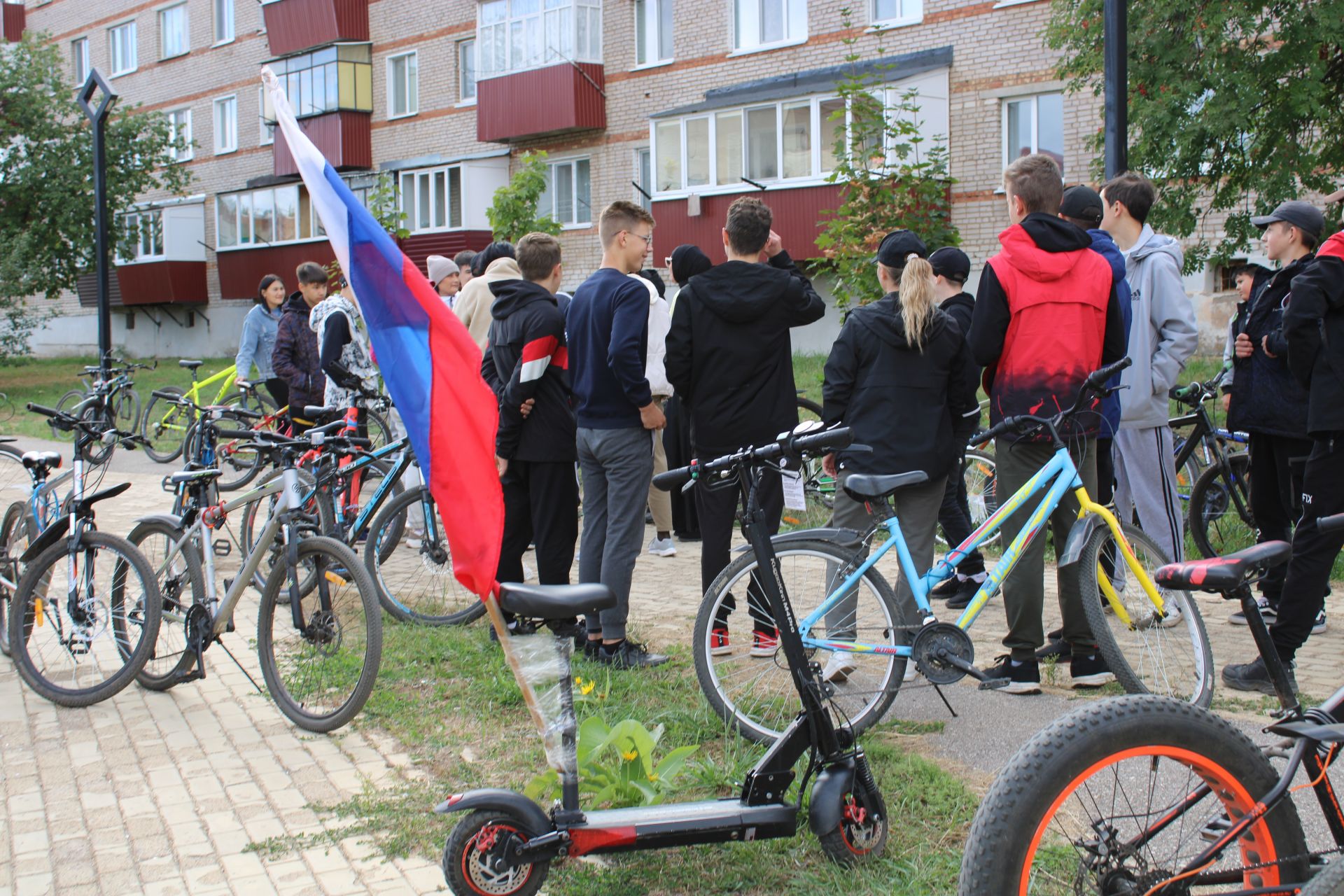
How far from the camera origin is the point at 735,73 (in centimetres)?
2620

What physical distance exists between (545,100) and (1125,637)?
25791 millimetres

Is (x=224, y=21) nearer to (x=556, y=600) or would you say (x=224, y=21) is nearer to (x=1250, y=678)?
(x=1250, y=678)

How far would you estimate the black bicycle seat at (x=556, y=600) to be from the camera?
3.34m

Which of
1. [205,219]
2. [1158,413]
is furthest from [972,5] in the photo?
[205,219]

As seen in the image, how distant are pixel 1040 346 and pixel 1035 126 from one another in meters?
18.4

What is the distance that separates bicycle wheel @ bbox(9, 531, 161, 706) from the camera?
223 inches

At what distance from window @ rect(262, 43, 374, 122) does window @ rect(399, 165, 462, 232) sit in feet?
9.26

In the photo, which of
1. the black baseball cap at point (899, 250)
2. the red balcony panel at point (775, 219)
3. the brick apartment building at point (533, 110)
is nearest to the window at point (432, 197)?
the brick apartment building at point (533, 110)

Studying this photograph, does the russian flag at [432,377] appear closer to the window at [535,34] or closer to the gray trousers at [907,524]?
the gray trousers at [907,524]

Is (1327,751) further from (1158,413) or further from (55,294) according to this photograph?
(55,294)

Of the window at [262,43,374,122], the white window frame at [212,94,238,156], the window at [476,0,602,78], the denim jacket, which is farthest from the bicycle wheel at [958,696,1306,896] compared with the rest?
the white window frame at [212,94,238,156]

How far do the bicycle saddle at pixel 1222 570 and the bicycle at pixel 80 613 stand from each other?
451 centimetres

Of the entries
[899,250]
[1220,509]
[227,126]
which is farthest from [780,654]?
[227,126]

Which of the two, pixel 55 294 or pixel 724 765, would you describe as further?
pixel 55 294
